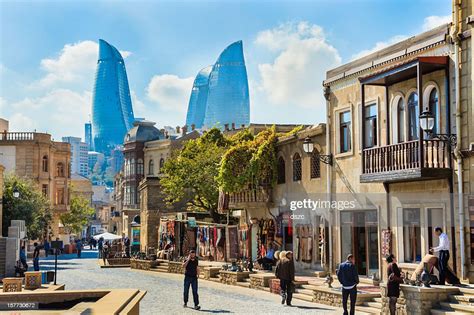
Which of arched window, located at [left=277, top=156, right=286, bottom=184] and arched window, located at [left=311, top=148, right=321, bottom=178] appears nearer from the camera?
arched window, located at [left=311, top=148, right=321, bottom=178]

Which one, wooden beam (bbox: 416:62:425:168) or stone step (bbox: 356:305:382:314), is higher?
wooden beam (bbox: 416:62:425:168)

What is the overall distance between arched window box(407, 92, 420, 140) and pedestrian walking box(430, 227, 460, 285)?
3.42 meters

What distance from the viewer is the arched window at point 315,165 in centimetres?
2759

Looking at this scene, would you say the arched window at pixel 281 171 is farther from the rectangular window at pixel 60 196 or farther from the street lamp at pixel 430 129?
the rectangular window at pixel 60 196

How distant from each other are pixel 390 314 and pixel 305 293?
6.13 m

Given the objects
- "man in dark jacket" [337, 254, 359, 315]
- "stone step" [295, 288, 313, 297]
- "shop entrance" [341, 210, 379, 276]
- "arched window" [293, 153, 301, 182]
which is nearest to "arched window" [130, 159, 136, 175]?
"arched window" [293, 153, 301, 182]

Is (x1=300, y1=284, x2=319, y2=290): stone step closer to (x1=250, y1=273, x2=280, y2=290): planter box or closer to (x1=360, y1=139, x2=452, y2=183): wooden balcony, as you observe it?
(x1=250, y1=273, x2=280, y2=290): planter box

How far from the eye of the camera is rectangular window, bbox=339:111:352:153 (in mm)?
25234

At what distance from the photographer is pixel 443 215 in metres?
20.0

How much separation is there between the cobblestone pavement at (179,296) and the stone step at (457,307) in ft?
11.2

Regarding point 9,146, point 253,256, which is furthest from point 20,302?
point 9,146

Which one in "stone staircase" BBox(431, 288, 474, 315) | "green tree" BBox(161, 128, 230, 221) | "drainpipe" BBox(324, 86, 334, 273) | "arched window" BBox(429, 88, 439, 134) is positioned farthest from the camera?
"green tree" BBox(161, 128, 230, 221)

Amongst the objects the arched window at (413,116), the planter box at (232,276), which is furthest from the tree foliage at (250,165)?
the arched window at (413,116)

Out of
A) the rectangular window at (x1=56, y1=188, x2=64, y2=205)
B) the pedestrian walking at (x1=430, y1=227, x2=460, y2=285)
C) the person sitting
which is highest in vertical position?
the rectangular window at (x1=56, y1=188, x2=64, y2=205)
